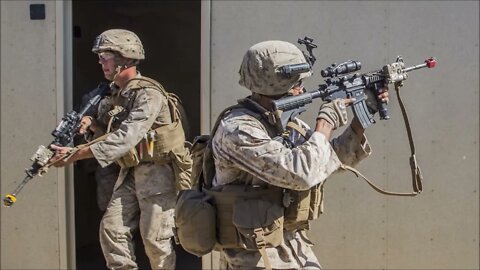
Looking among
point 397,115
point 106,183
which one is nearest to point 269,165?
point 397,115

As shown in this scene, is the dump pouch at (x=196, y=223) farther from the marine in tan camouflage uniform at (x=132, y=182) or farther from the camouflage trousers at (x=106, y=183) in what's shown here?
the camouflage trousers at (x=106, y=183)

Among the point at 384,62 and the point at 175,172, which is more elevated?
the point at 384,62

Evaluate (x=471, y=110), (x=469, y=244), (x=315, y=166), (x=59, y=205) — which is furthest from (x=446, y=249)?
(x=59, y=205)

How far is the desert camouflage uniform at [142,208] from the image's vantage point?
377cm

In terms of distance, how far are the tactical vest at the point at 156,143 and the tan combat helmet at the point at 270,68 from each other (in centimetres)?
134

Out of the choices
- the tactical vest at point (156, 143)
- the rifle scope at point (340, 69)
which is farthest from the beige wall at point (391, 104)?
the rifle scope at point (340, 69)

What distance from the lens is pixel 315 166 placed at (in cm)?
233

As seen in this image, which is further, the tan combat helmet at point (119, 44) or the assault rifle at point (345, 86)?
the tan combat helmet at point (119, 44)

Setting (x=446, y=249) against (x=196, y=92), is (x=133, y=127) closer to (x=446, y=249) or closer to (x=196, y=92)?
(x=446, y=249)

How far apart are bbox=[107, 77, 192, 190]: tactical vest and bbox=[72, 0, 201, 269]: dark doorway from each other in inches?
61.9

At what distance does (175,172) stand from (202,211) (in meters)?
1.38

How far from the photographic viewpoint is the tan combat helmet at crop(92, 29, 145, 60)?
3.74m

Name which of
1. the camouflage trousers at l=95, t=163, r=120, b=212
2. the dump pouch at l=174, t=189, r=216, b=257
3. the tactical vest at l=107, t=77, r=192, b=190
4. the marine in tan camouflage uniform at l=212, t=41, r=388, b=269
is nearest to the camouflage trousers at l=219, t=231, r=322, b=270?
the marine in tan camouflage uniform at l=212, t=41, r=388, b=269

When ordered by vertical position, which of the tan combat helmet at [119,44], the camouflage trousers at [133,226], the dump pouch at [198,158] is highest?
the tan combat helmet at [119,44]
